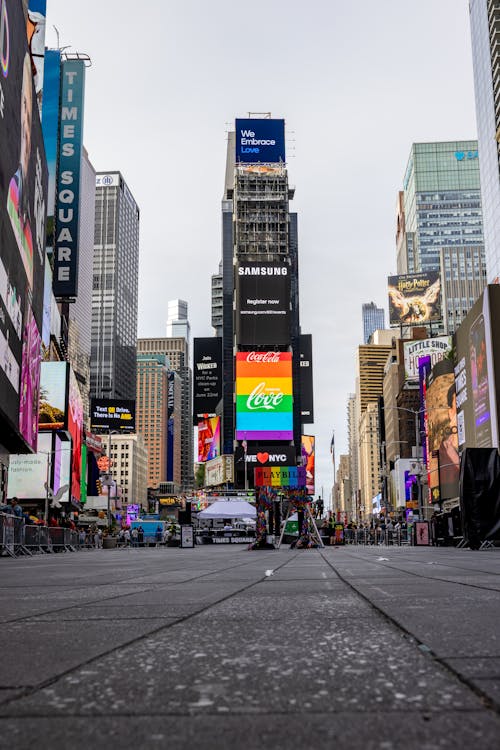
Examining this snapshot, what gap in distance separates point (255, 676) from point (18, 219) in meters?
18.3

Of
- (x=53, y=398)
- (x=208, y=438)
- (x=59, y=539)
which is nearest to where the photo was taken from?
(x=59, y=539)

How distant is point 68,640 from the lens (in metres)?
3.34

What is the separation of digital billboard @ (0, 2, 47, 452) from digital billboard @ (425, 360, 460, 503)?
146 ft

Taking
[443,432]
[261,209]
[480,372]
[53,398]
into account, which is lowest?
[443,432]

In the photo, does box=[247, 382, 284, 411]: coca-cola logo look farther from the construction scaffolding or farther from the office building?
the office building

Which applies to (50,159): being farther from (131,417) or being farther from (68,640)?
(131,417)

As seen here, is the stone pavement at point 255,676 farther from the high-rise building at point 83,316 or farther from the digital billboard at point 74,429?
the high-rise building at point 83,316

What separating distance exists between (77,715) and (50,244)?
174 feet

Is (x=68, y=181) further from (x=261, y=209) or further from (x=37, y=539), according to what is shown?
(x=261, y=209)

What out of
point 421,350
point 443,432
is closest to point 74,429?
point 443,432

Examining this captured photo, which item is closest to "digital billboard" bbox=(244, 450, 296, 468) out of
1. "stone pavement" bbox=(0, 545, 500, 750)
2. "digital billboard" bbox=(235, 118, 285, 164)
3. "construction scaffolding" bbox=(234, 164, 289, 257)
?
"construction scaffolding" bbox=(234, 164, 289, 257)

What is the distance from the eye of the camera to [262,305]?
91.4m

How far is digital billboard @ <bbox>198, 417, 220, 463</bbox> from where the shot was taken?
122 m

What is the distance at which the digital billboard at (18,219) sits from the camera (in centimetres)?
1684
